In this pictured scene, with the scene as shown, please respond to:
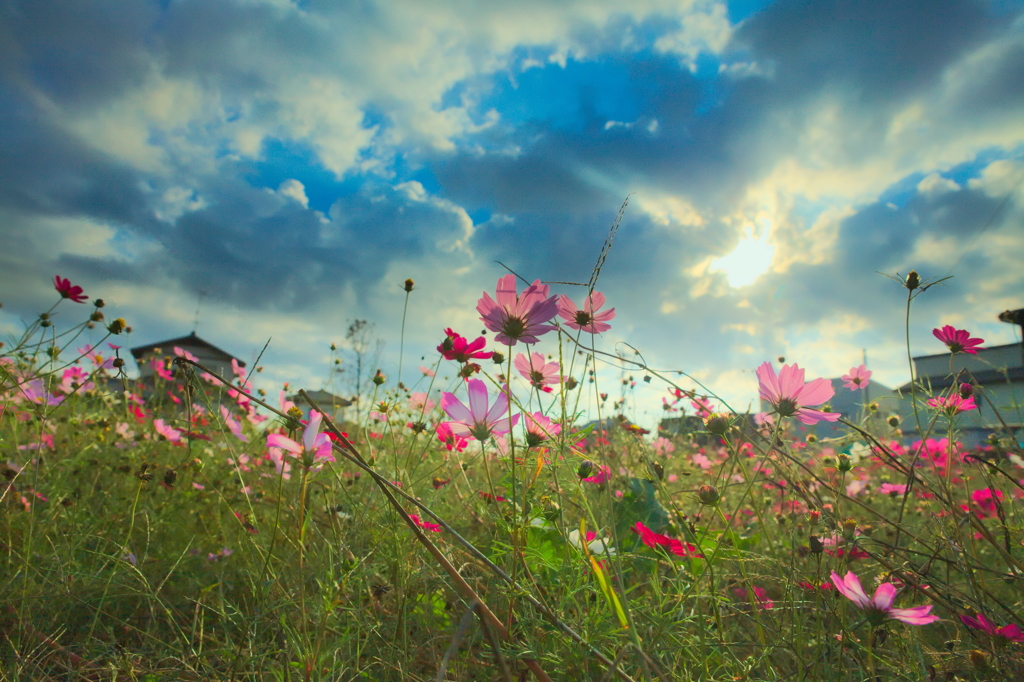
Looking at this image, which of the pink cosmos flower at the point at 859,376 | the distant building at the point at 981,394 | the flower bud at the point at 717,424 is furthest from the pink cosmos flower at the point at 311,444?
the pink cosmos flower at the point at 859,376

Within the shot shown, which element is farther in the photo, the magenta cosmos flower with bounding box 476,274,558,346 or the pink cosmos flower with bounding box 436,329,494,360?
the pink cosmos flower with bounding box 436,329,494,360

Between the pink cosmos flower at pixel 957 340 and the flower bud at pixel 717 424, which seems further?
the pink cosmos flower at pixel 957 340

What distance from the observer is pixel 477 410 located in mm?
808

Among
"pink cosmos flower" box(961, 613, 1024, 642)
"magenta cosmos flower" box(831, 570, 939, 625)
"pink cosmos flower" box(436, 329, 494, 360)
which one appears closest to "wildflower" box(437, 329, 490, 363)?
"pink cosmos flower" box(436, 329, 494, 360)

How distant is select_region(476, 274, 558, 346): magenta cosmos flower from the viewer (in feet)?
2.44

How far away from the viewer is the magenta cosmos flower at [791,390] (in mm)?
837

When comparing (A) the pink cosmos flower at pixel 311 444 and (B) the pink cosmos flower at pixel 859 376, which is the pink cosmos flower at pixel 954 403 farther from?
(A) the pink cosmos flower at pixel 311 444

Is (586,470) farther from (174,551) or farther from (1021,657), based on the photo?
(174,551)

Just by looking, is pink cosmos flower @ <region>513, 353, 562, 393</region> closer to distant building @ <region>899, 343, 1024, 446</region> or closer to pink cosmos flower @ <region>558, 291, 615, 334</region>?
pink cosmos flower @ <region>558, 291, 615, 334</region>

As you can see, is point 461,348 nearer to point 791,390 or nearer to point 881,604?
point 791,390

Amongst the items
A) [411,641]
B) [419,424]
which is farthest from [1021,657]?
[419,424]

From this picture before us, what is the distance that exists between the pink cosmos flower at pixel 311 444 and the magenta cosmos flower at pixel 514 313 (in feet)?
0.84

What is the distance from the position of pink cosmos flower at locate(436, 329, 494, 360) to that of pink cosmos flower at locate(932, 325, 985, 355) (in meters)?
1.01

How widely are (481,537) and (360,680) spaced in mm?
533
